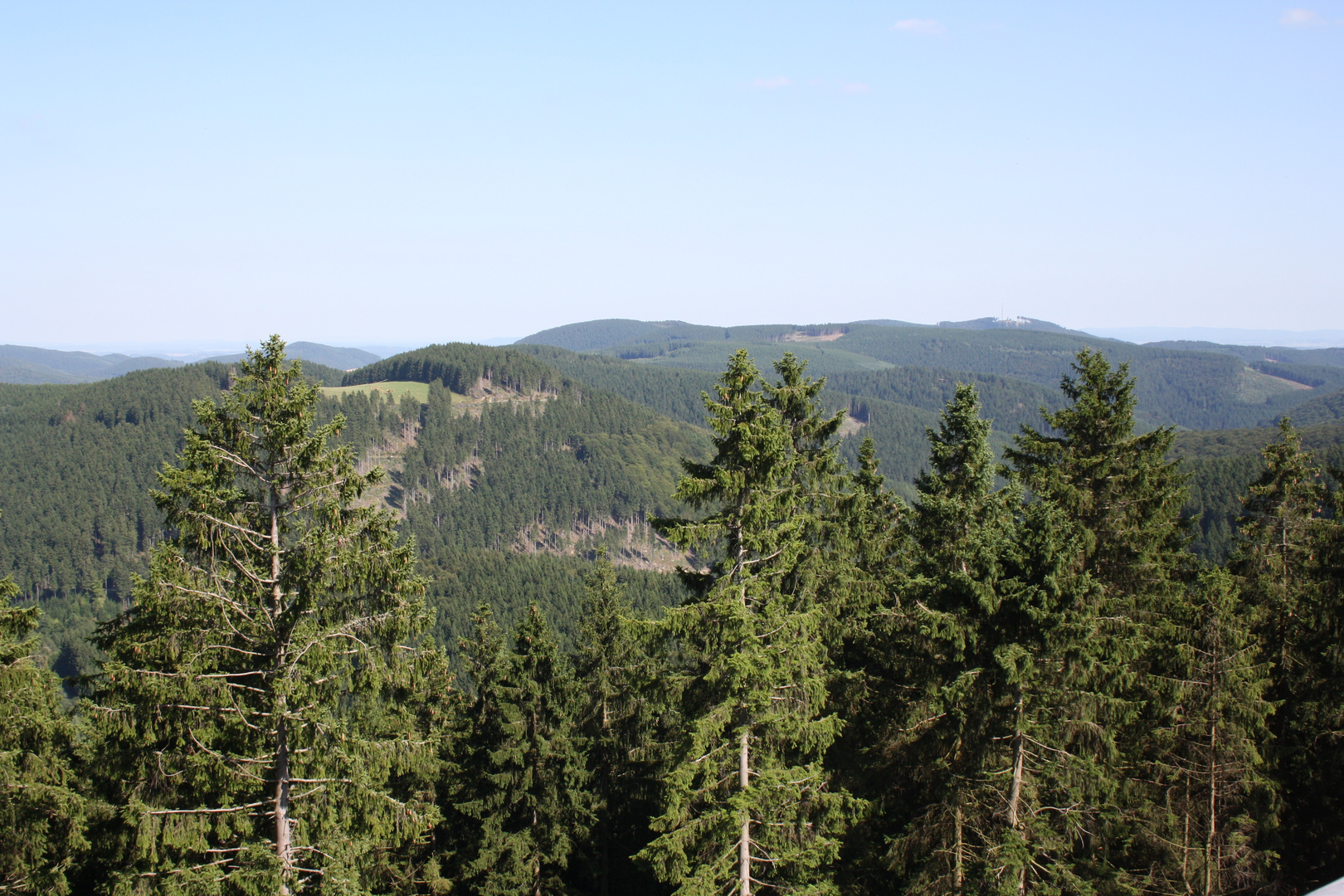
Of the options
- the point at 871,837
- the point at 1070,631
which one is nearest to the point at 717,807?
the point at 871,837

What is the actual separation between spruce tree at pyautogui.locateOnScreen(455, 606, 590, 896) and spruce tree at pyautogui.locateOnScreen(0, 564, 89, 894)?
1178cm

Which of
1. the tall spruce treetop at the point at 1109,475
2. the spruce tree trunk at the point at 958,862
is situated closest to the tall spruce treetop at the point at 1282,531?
the tall spruce treetop at the point at 1109,475

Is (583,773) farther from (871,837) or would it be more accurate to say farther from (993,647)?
(993,647)

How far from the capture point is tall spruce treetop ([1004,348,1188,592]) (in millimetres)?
20453

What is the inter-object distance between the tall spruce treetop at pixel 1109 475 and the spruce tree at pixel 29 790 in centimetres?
1996

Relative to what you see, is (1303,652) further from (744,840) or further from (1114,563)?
(744,840)

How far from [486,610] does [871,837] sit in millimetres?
16133

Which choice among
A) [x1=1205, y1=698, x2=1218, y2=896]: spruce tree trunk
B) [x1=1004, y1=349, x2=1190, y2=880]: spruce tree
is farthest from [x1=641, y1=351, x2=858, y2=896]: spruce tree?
[x1=1205, y1=698, x2=1218, y2=896]: spruce tree trunk

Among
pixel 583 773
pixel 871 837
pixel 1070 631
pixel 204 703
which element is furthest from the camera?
pixel 583 773

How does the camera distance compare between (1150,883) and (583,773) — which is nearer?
(1150,883)

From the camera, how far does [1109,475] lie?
21234 millimetres

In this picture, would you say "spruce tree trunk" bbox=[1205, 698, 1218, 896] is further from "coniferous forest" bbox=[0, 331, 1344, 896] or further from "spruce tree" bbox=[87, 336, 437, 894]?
"spruce tree" bbox=[87, 336, 437, 894]

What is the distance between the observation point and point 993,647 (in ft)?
48.3

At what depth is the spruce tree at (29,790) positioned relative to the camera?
579 inches
